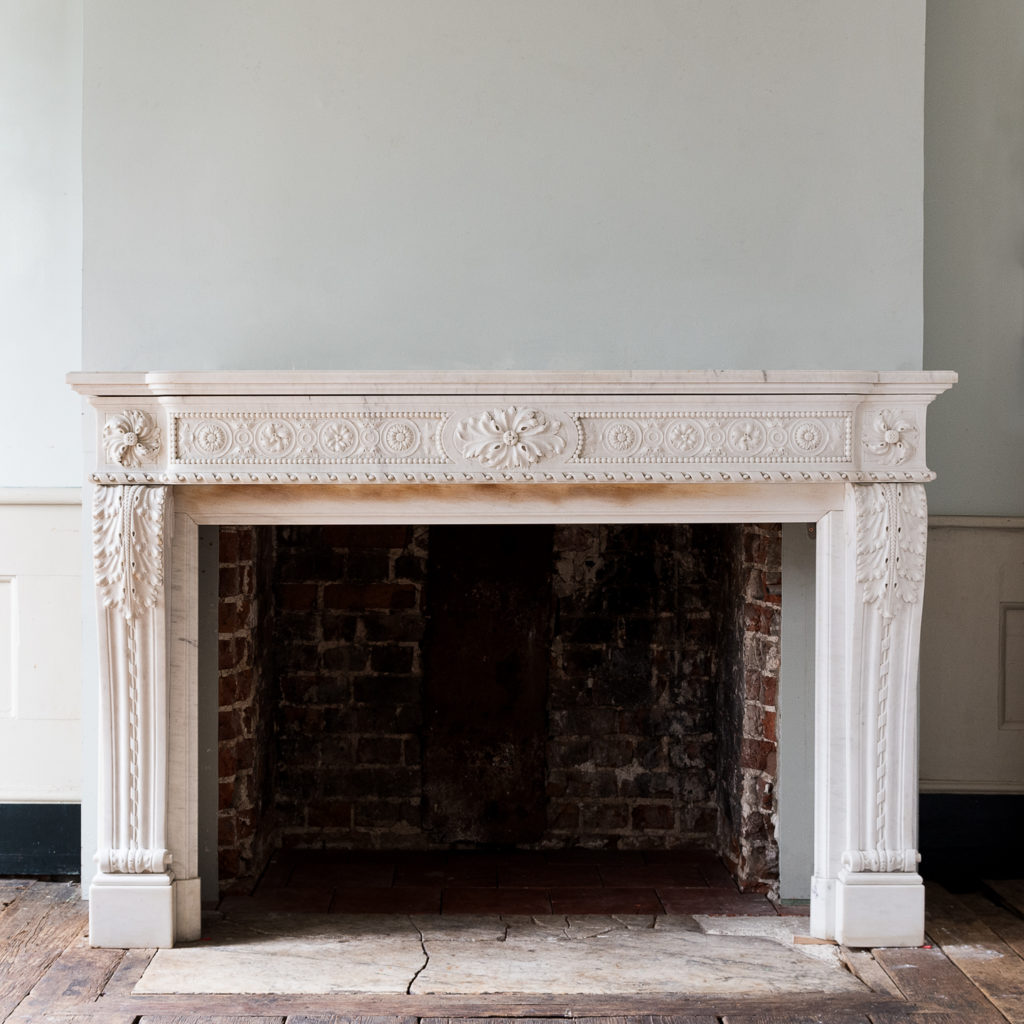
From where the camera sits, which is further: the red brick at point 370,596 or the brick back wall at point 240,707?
the red brick at point 370,596

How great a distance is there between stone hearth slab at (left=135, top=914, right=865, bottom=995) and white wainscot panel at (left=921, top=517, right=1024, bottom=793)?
103 cm

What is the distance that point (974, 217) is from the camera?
12.9 ft

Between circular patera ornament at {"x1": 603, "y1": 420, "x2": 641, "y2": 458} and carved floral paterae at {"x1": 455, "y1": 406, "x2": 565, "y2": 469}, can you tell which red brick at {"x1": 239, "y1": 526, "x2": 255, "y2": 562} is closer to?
carved floral paterae at {"x1": 455, "y1": 406, "x2": 565, "y2": 469}

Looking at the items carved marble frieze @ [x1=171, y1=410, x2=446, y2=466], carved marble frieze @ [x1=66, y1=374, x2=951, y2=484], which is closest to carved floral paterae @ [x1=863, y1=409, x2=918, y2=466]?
carved marble frieze @ [x1=66, y1=374, x2=951, y2=484]

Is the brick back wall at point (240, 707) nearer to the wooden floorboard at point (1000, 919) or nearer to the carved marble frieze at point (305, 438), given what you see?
the carved marble frieze at point (305, 438)

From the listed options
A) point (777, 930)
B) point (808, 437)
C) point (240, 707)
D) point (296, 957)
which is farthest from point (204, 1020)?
point (808, 437)

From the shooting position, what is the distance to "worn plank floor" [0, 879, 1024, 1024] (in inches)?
113

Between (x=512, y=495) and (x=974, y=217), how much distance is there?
2027 mm

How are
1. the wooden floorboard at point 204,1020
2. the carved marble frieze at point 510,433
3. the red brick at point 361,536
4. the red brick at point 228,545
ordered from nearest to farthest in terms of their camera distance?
the wooden floorboard at point 204,1020 → the carved marble frieze at point 510,433 → the red brick at point 228,545 → the red brick at point 361,536

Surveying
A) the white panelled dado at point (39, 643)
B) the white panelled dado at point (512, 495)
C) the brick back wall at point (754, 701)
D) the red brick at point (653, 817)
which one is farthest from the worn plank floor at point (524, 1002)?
the red brick at point (653, 817)

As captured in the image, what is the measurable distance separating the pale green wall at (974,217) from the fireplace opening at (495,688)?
3.60 ft

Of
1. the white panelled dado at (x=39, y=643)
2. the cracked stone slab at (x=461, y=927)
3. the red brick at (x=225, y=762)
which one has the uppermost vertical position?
the white panelled dado at (x=39, y=643)

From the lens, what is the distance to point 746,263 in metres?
3.36

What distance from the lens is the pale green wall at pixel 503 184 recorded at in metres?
3.32
